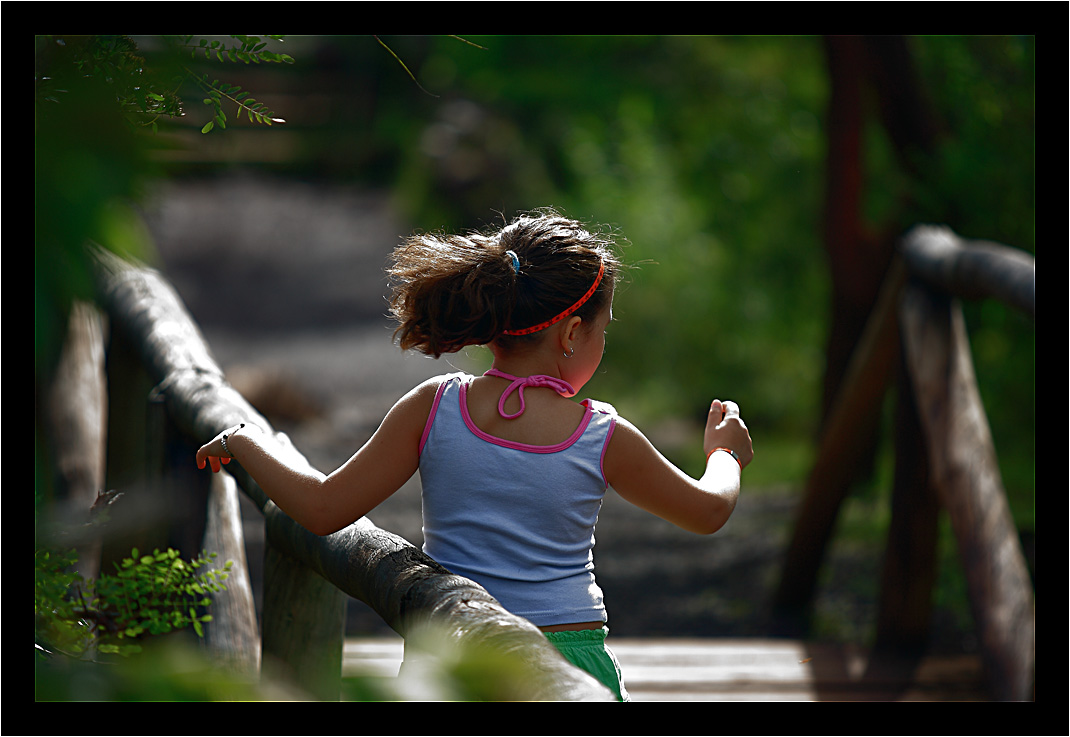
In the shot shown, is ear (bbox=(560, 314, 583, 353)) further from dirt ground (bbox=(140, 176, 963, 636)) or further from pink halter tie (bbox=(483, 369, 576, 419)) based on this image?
dirt ground (bbox=(140, 176, 963, 636))

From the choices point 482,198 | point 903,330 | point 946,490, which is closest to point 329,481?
point 946,490

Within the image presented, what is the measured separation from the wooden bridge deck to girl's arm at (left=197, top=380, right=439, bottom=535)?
1.36m

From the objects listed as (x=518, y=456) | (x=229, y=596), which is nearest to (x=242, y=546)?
(x=229, y=596)

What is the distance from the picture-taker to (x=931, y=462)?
3.03 metres

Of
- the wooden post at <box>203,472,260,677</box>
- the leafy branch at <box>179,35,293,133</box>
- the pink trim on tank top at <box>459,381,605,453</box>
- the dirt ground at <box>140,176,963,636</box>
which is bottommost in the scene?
→ the dirt ground at <box>140,176,963,636</box>

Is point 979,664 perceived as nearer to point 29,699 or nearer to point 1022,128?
point 1022,128

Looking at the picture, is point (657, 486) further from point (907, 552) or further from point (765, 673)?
point (907, 552)

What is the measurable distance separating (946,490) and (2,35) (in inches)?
99.4

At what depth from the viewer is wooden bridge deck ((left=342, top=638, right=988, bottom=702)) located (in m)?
2.78

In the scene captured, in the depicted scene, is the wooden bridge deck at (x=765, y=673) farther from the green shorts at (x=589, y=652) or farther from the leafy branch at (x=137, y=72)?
the leafy branch at (x=137, y=72)

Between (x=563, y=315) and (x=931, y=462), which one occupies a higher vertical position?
(x=563, y=315)

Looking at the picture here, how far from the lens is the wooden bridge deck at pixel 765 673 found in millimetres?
2775

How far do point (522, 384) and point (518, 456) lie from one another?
3.8 inches

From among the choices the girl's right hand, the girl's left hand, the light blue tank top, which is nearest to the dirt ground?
the girl's left hand
